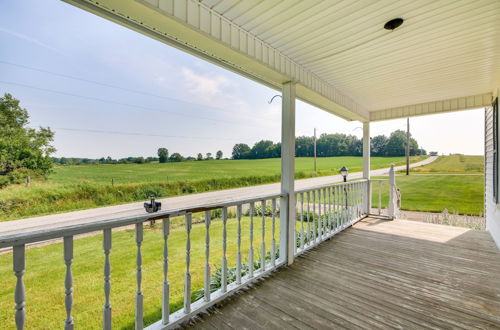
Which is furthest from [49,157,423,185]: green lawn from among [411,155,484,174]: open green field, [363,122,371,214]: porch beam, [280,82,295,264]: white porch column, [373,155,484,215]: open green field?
[373,155,484,215]: open green field

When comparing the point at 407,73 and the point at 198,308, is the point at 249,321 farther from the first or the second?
the point at 407,73

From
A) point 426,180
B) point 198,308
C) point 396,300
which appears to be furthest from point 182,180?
point 426,180

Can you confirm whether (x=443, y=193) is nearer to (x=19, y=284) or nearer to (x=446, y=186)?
(x=446, y=186)

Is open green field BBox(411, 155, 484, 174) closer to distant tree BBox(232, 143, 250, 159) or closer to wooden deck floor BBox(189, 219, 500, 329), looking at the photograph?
wooden deck floor BBox(189, 219, 500, 329)

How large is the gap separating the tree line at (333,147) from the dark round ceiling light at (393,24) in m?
1.47

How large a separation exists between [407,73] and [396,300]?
2.91 metres

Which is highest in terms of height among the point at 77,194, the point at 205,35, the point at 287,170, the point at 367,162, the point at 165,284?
the point at 205,35

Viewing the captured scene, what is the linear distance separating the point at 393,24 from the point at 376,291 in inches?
99.5

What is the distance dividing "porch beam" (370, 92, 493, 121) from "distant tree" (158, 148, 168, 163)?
4974 millimetres

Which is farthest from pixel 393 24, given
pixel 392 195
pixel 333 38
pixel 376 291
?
pixel 392 195

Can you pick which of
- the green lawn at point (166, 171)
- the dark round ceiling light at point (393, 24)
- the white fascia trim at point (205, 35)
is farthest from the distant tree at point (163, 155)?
the dark round ceiling light at point (393, 24)

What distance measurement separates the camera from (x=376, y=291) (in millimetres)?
2205

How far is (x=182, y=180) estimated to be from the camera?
8.06 ft

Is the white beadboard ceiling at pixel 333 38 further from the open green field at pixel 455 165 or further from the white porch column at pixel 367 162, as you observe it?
the open green field at pixel 455 165
